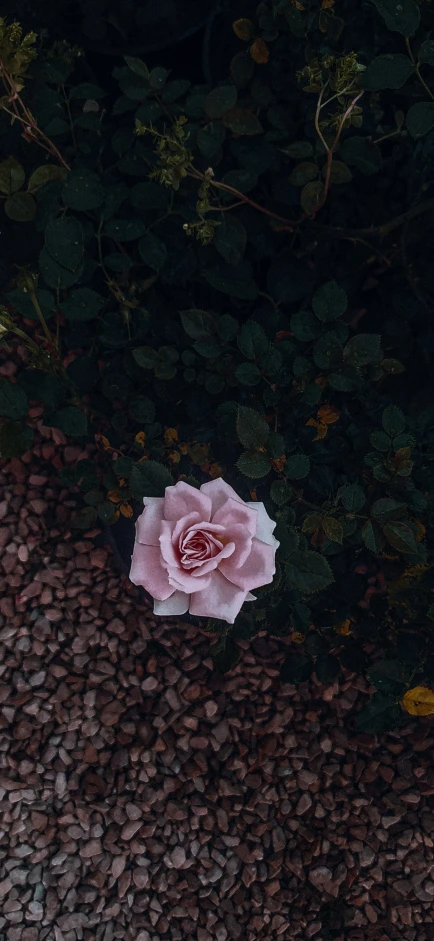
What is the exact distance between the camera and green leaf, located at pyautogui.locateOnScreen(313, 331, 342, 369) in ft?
4.85

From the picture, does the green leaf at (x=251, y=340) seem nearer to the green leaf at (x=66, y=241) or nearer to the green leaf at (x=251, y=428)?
the green leaf at (x=251, y=428)

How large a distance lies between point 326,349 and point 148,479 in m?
0.47

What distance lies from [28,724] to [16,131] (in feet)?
5.04

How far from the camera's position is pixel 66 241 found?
1507 mm

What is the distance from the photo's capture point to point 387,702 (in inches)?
60.4

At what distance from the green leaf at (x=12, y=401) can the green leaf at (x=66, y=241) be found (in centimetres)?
28

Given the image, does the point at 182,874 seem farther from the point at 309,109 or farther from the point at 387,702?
the point at 309,109

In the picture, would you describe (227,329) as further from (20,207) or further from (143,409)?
(20,207)

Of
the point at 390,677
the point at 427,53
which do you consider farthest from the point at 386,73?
the point at 390,677

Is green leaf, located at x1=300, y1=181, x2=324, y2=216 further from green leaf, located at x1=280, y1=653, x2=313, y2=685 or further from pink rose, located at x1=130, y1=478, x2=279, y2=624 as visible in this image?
green leaf, located at x1=280, y1=653, x2=313, y2=685

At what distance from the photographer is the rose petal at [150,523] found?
1.11 m

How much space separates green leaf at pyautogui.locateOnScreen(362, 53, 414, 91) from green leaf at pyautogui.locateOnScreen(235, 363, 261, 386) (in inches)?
21.7

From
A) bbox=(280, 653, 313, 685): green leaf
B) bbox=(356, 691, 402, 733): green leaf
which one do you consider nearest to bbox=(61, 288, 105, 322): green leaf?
bbox=(280, 653, 313, 685): green leaf

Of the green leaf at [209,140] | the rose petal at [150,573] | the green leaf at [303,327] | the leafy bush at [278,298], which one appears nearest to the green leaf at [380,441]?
the leafy bush at [278,298]
